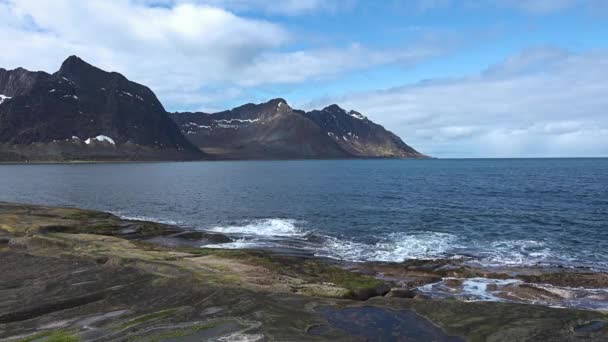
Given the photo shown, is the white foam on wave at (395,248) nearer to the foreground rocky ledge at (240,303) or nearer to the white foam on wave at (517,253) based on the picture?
the white foam on wave at (517,253)

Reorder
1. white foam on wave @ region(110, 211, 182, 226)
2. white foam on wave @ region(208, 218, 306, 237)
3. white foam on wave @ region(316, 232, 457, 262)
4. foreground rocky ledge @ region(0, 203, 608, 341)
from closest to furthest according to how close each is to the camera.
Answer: foreground rocky ledge @ region(0, 203, 608, 341) → white foam on wave @ region(316, 232, 457, 262) → white foam on wave @ region(208, 218, 306, 237) → white foam on wave @ region(110, 211, 182, 226)

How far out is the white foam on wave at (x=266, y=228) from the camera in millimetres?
56281

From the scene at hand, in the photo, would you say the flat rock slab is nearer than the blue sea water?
Yes

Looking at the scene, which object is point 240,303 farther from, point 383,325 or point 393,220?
point 393,220

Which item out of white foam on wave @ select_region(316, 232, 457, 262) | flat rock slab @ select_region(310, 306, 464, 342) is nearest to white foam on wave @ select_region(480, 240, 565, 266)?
white foam on wave @ select_region(316, 232, 457, 262)

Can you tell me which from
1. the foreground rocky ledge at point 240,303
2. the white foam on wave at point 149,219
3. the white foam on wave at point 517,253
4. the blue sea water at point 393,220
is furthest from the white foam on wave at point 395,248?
the white foam on wave at point 149,219

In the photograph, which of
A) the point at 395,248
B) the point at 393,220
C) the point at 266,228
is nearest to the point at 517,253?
the point at 395,248

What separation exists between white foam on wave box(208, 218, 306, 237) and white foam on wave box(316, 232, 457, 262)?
275 inches

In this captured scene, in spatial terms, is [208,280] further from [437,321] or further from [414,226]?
[414,226]

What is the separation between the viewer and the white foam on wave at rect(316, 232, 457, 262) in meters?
42.8

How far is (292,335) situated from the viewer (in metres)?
18.4

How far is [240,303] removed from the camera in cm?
2255

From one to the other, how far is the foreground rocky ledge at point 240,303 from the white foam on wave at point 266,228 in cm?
1843

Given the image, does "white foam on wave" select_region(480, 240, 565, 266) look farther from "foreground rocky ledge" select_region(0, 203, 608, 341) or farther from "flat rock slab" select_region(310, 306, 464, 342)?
"flat rock slab" select_region(310, 306, 464, 342)
